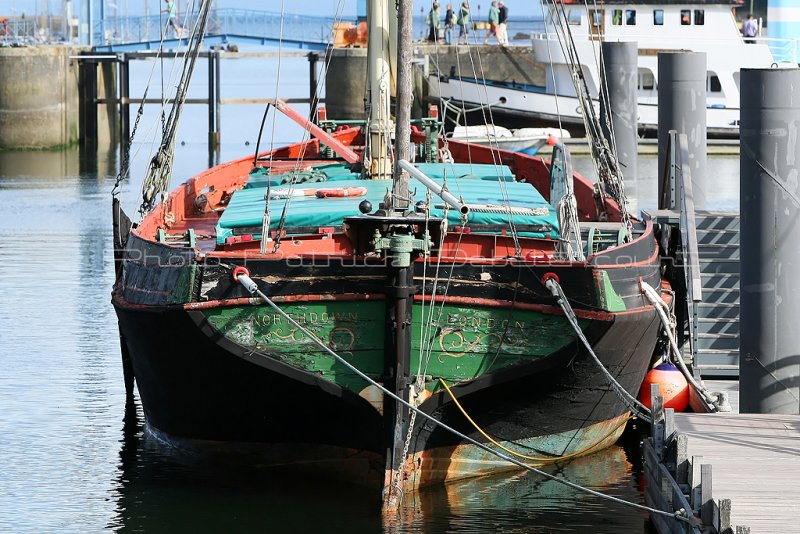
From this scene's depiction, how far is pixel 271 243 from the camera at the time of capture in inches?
540

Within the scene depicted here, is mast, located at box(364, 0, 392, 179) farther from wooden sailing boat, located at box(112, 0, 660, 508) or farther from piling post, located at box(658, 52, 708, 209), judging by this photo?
piling post, located at box(658, 52, 708, 209)

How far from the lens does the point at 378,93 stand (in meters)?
17.1

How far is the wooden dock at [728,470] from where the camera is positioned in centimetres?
966

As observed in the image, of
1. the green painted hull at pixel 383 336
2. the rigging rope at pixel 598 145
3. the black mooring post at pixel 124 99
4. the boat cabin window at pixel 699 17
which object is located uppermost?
the boat cabin window at pixel 699 17

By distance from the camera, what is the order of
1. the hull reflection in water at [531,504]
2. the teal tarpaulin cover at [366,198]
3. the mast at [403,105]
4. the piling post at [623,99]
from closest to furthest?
the hull reflection in water at [531,504] < the mast at [403,105] < the teal tarpaulin cover at [366,198] < the piling post at [623,99]

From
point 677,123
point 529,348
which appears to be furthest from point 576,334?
point 677,123

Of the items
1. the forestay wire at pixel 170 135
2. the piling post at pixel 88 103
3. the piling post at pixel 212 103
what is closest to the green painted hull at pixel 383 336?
the forestay wire at pixel 170 135

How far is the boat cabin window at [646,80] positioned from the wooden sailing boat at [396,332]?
3552 centimetres

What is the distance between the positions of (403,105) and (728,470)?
423 centimetres

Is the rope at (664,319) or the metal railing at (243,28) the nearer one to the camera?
the rope at (664,319)

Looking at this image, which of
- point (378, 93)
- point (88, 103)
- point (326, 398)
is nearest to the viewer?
point (326, 398)

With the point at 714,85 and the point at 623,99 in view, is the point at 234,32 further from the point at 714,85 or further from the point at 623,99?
the point at 623,99

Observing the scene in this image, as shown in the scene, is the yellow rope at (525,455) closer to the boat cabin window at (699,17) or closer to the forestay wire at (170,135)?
the forestay wire at (170,135)

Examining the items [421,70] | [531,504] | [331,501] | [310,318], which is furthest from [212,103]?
[531,504]
